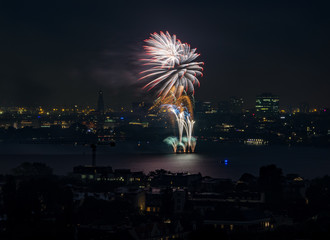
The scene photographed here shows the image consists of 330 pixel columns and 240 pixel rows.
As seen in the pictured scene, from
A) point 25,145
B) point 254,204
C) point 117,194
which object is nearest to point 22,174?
point 117,194

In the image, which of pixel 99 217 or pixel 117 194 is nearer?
pixel 99 217

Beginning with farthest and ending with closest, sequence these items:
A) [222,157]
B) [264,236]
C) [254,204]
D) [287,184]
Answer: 1. [222,157]
2. [287,184]
3. [254,204]
4. [264,236]

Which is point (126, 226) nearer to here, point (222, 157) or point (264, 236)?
point (264, 236)

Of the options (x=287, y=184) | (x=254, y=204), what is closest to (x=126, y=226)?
(x=254, y=204)

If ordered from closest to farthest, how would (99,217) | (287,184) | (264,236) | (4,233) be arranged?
(4,233) → (264,236) → (99,217) → (287,184)

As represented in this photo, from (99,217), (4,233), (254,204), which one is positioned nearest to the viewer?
(4,233)

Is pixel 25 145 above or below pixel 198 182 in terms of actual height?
above

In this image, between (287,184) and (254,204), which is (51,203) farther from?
(287,184)

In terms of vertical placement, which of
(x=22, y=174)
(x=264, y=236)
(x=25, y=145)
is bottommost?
(x=264, y=236)

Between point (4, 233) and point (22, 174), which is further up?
point (22, 174)
